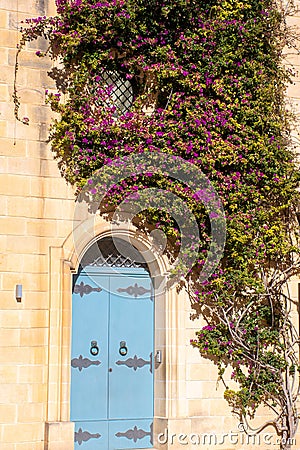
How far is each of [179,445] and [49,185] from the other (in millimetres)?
3300

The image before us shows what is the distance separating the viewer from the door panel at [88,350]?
8266 millimetres

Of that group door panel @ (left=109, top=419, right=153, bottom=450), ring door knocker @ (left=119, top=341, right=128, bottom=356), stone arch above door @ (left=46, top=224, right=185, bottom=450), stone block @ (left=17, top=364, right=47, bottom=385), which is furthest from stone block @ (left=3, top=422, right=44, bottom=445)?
ring door knocker @ (left=119, top=341, right=128, bottom=356)

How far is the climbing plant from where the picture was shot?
8.34m

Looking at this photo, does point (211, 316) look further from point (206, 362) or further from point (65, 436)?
point (65, 436)

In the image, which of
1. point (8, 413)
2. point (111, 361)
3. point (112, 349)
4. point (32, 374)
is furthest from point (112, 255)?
point (8, 413)

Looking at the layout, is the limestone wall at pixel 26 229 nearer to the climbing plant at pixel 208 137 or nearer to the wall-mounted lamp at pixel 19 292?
the wall-mounted lamp at pixel 19 292

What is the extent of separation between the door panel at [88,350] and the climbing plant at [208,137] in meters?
0.98

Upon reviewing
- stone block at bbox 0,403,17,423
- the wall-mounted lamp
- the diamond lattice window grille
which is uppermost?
the diamond lattice window grille

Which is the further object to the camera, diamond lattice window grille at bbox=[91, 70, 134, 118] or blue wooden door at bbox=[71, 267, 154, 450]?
diamond lattice window grille at bbox=[91, 70, 134, 118]

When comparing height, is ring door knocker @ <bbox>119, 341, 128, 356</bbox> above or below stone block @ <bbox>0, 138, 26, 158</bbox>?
below

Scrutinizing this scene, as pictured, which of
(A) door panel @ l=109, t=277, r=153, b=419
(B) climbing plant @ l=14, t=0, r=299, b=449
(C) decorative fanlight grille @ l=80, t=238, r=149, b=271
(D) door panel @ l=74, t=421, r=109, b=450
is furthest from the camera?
(C) decorative fanlight grille @ l=80, t=238, r=149, b=271

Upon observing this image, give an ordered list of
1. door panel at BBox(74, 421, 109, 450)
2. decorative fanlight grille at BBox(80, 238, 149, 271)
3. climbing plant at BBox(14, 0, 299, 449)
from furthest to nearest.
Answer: decorative fanlight grille at BBox(80, 238, 149, 271) < climbing plant at BBox(14, 0, 299, 449) < door panel at BBox(74, 421, 109, 450)

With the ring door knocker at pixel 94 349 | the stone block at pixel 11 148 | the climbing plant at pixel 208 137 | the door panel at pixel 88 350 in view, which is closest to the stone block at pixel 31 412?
the door panel at pixel 88 350

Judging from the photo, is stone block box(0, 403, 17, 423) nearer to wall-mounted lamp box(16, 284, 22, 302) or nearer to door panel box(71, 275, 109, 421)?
door panel box(71, 275, 109, 421)
